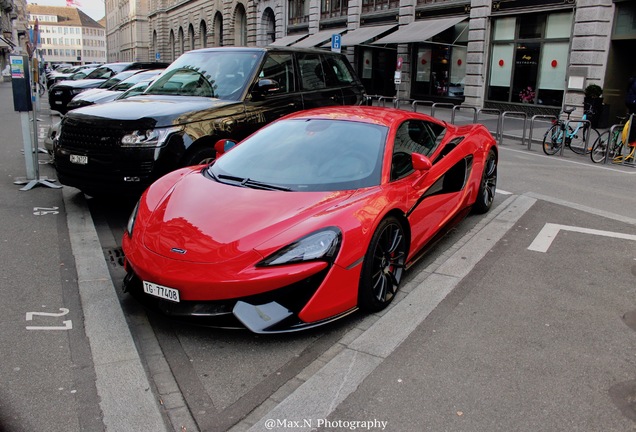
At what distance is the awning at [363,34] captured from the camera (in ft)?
91.7

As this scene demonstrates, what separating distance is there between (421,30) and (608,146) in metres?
14.1

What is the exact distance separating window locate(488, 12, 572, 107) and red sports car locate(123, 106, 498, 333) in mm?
16469

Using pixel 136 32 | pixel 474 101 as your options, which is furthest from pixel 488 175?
pixel 136 32

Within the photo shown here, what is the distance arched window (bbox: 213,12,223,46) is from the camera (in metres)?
54.8

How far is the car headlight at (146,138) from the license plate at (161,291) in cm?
269

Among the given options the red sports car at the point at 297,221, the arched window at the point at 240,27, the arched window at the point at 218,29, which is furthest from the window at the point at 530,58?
the arched window at the point at 218,29

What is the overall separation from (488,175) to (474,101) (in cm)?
1736

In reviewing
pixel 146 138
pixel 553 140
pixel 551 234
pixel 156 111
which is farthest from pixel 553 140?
pixel 146 138

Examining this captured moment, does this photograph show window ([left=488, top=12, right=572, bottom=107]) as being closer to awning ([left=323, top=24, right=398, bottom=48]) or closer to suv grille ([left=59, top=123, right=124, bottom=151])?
awning ([left=323, top=24, right=398, bottom=48])

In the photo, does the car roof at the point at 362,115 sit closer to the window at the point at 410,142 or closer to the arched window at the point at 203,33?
the window at the point at 410,142

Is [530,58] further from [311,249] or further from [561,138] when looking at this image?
[311,249]

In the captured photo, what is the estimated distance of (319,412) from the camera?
2.94m

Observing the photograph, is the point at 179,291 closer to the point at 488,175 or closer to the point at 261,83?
the point at 261,83

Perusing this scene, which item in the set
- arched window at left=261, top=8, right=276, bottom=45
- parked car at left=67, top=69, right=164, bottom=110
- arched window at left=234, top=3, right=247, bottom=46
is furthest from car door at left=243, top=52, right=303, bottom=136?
arched window at left=234, top=3, right=247, bottom=46
